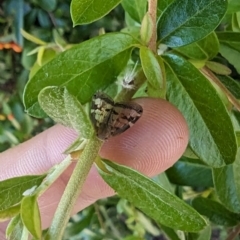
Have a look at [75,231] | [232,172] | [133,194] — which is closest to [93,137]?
[133,194]

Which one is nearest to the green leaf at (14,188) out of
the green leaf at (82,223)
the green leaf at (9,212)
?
the green leaf at (9,212)

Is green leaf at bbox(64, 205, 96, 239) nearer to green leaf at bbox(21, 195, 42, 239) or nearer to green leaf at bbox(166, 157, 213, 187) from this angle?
green leaf at bbox(166, 157, 213, 187)

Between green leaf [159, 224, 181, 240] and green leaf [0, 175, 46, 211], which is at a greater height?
green leaf [0, 175, 46, 211]

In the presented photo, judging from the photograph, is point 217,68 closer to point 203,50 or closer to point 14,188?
point 203,50

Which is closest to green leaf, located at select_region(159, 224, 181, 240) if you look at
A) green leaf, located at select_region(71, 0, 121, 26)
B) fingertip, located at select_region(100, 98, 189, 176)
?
fingertip, located at select_region(100, 98, 189, 176)

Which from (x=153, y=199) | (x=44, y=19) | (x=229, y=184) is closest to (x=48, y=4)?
(x=44, y=19)

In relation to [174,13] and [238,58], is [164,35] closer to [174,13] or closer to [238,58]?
[174,13]
